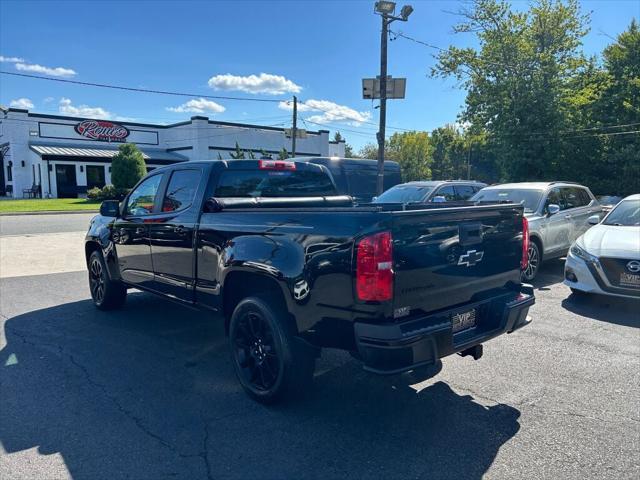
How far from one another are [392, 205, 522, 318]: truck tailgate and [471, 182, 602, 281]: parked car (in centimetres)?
443

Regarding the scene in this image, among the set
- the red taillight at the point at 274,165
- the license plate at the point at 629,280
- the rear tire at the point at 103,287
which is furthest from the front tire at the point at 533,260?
the rear tire at the point at 103,287

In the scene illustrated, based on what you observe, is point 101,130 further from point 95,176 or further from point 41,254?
point 41,254

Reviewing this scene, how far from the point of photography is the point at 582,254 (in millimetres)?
6562

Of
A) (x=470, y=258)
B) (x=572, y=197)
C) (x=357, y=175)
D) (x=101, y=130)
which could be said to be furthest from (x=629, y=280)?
(x=101, y=130)

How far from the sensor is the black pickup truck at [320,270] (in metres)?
2.92

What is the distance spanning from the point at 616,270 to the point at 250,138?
4211 cm

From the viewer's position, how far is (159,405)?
3676 millimetres

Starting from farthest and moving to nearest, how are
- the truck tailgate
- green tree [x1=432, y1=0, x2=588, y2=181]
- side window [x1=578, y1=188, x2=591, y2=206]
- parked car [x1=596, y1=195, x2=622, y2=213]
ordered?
green tree [x1=432, y1=0, x2=588, y2=181], parked car [x1=596, y1=195, x2=622, y2=213], side window [x1=578, y1=188, x2=591, y2=206], the truck tailgate

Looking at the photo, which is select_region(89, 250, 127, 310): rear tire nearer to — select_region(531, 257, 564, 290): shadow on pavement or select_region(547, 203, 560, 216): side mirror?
select_region(531, 257, 564, 290): shadow on pavement

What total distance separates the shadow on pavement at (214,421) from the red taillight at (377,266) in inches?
41.6

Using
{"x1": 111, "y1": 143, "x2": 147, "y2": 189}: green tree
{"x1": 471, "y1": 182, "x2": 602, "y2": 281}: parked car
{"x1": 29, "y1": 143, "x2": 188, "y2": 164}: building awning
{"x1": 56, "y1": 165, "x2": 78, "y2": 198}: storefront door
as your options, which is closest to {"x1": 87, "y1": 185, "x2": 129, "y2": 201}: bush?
{"x1": 111, "y1": 143, "x2": 147, "y2": 189}: green tree

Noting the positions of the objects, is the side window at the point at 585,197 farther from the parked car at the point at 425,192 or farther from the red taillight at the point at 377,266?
the red taillight at the point at 377,266

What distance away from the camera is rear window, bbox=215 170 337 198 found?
4.51 meters

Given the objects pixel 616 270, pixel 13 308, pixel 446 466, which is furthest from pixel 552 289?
pixel 13 308
